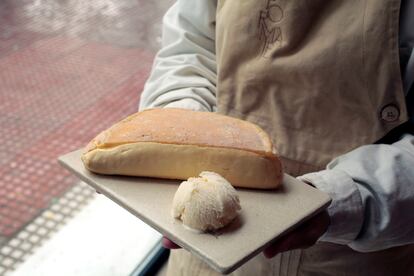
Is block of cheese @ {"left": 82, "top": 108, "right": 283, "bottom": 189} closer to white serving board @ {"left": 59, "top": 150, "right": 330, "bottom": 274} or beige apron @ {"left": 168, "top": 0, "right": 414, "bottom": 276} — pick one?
white serving board @ {"left": 59, "top": 150, "right": 330, "bottom": 274}

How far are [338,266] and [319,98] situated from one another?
0.27 metres

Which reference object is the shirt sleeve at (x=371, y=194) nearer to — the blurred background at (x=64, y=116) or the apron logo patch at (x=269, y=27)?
the apron logo patch at (x=269, y=27)

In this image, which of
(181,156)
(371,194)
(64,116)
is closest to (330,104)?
(371,194)

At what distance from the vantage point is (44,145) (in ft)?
4.03

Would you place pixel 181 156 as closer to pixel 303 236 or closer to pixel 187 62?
pixel 303 236

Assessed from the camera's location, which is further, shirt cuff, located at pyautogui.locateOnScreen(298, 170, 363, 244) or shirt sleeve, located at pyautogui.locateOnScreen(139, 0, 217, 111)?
shirt sleeve, located at pyautogui.locateOnScreen(139, 0, 217, 111)

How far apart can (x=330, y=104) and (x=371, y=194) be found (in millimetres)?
151

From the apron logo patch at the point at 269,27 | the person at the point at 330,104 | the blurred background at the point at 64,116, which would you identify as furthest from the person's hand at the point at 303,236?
the blurred background at the point at 64,116

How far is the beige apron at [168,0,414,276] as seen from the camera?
64 cm

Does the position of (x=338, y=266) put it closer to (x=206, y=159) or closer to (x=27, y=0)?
(x=206, y=159)

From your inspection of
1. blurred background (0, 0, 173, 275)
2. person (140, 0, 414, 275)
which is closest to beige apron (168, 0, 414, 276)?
person (140, 0, 414, 275)

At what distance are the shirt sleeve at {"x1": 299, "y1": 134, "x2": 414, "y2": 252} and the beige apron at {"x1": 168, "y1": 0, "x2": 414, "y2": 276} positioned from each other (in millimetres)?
65

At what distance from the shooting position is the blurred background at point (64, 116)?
1130 mm

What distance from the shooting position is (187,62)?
0.83 m
